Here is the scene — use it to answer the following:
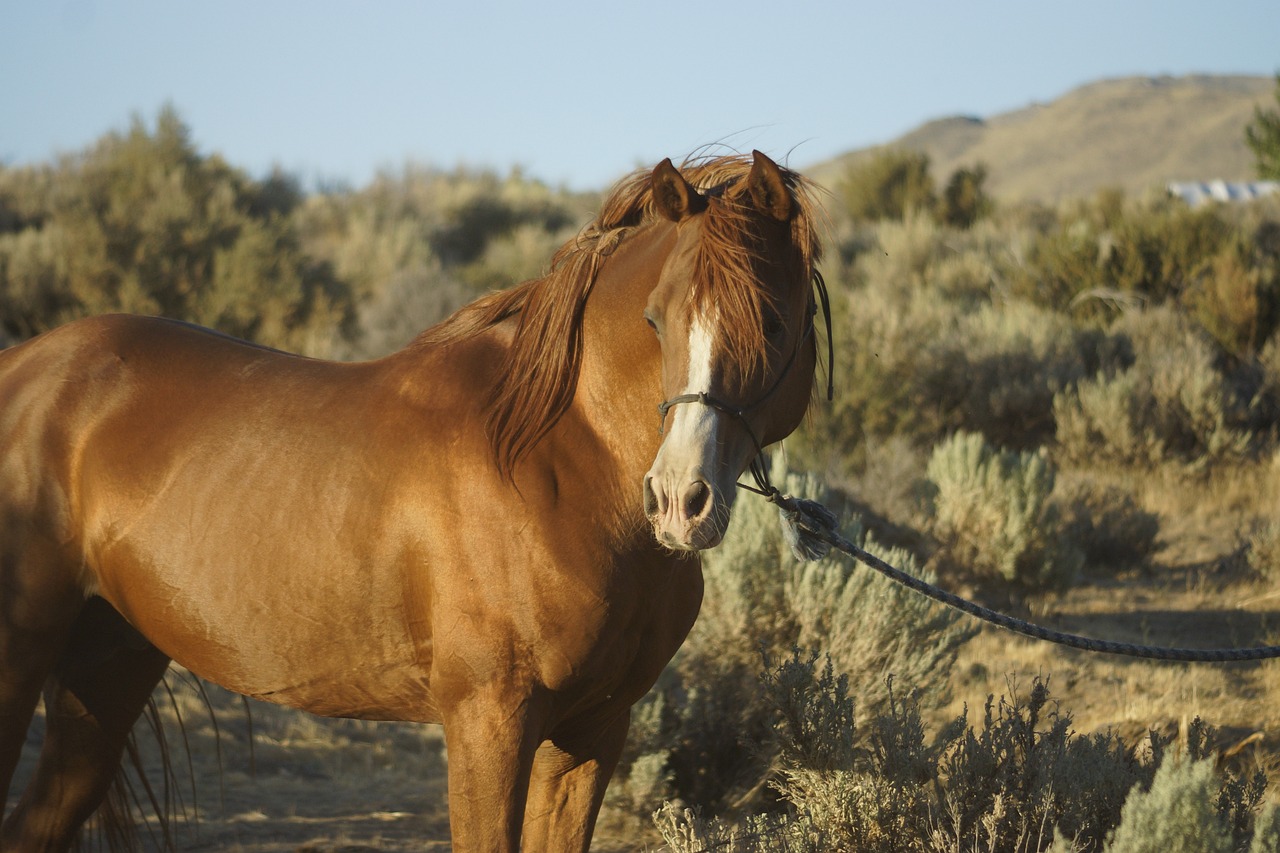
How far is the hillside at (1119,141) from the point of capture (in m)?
62.2

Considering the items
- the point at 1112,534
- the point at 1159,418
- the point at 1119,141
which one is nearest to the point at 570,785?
the point at 1112,534

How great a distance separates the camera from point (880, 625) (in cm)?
482

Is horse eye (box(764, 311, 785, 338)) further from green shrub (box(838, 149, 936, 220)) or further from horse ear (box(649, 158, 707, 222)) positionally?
green shrub (box(838, 149, 936, 220))

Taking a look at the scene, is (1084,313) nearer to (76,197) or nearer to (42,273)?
(42,273)

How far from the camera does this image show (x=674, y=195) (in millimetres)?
2459

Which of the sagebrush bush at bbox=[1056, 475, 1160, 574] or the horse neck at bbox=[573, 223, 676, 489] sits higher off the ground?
the horse neck at bbox=[573, 223, 676, 489]

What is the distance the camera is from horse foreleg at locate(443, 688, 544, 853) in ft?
8.13

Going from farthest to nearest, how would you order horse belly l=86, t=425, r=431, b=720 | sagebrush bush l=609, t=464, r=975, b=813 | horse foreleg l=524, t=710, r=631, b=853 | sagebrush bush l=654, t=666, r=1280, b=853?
sagebrush bush l=609, t=464, r=975, b=813, sagebrush bush l=654, t=666, r=1280, b=853, horse foreleg l=524, t=710, r=631, b=853, horse belly l=86, t=425, r=431, b=720

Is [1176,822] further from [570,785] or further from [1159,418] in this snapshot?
[1159,418]

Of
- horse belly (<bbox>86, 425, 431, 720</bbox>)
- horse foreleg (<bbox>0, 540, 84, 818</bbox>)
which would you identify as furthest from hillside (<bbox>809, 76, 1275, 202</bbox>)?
horse foreleg (<bbox>0, 540, 84, 818</bbox>)

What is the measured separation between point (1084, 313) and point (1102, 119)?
68.2 m

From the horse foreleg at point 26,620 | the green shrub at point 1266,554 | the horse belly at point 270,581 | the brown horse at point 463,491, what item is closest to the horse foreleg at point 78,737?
the brown horse at point 463,491

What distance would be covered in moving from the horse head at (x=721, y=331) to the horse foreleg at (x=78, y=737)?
6.34 feet

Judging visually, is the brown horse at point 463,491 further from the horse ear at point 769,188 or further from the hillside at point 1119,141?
the hillside at point 1119,141
